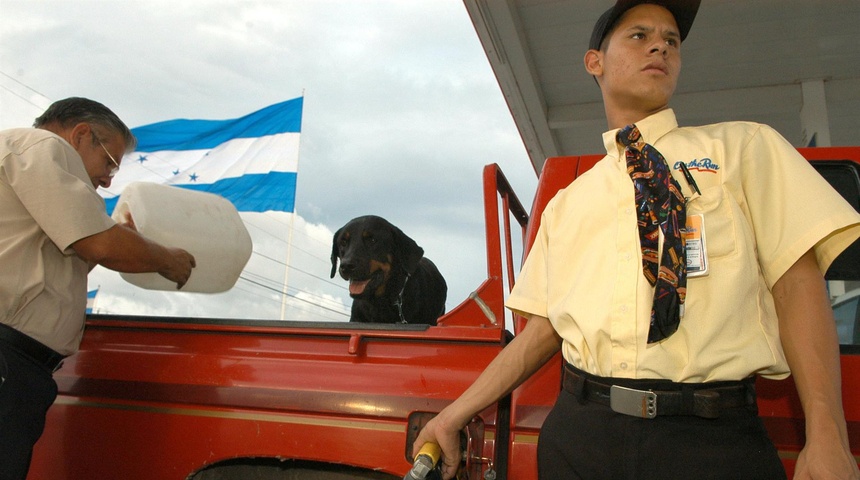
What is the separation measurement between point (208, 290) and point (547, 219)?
2.29m

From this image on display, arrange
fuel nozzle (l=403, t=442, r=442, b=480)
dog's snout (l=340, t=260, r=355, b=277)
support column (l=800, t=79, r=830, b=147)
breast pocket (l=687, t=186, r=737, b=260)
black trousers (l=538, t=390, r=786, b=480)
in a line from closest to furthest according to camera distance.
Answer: black trousers (l=538, t=390, r=786, b=480), breast pocket (l=687, t=186, r=737, b=260), fuel nozzle (l=403, t=442, r=442, b=480), dog's snout (l=340, t=260, r=355, b=277), support column (l=800, t=79, r=830, b=147)

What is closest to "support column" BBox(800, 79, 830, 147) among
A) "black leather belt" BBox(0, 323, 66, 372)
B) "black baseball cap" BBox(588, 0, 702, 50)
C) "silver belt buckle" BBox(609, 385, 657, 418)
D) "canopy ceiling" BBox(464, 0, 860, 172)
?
"canopy ceiling" BBox(464, 0, 860, 172)

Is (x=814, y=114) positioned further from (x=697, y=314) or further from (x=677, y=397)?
(x=677, y=397)

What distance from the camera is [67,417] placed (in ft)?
7.80

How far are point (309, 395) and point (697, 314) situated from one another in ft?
3.91

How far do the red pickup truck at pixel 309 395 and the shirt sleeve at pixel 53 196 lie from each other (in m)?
0.42

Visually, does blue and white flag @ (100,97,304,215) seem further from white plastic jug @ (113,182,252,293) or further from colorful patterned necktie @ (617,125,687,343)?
colorful patterned necktie @ (617,125,687,343)

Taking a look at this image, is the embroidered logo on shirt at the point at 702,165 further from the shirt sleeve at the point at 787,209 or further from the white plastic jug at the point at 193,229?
the white plastic jug at the point at 193,229

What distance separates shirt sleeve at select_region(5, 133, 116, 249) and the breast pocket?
192cm

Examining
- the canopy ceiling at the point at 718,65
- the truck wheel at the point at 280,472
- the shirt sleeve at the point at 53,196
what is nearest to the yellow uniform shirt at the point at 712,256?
the truck wheel at the point at 280,472

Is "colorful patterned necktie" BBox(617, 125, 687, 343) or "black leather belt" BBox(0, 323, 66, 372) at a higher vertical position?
"colorful patterned necktie" BBox(617, 125, 687, 343)

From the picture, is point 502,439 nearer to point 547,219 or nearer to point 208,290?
point 547,219

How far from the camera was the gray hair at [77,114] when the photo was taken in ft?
8.85

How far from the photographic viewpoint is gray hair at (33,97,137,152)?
2.70 metres
